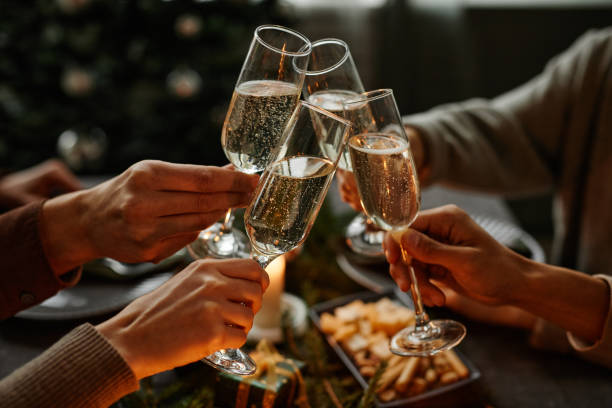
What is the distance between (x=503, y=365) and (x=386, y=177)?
578mm

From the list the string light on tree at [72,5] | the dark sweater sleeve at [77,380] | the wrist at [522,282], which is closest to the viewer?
the dark sweater sleeve at [77,380]

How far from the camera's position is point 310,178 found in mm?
752

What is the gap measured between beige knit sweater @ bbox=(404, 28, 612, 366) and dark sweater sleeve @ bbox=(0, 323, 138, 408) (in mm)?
1180

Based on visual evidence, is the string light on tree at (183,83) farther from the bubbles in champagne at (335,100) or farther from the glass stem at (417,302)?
the glass stem at (417,302)

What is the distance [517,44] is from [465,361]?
3.03 meters

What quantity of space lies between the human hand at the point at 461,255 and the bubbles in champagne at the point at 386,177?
73mm

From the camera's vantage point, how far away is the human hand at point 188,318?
69 centimetres

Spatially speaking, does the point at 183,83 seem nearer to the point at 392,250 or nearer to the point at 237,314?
the point at 392,250

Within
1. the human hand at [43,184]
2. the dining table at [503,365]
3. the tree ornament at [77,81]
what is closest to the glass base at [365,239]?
the dining table at [503,365]

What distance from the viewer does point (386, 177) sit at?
0.82 m

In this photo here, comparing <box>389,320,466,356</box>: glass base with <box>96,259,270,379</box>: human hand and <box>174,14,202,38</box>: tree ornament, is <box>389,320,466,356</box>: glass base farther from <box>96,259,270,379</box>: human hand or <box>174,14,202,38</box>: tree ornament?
<box>174,14,202,38</box>: tree ornament

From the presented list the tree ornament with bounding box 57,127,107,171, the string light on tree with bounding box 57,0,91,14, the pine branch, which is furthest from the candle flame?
the tree ornament with bounding box 57,127,107,171

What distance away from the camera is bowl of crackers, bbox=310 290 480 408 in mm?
918

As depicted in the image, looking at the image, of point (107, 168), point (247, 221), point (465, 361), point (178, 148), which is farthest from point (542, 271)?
point (107, 168)
